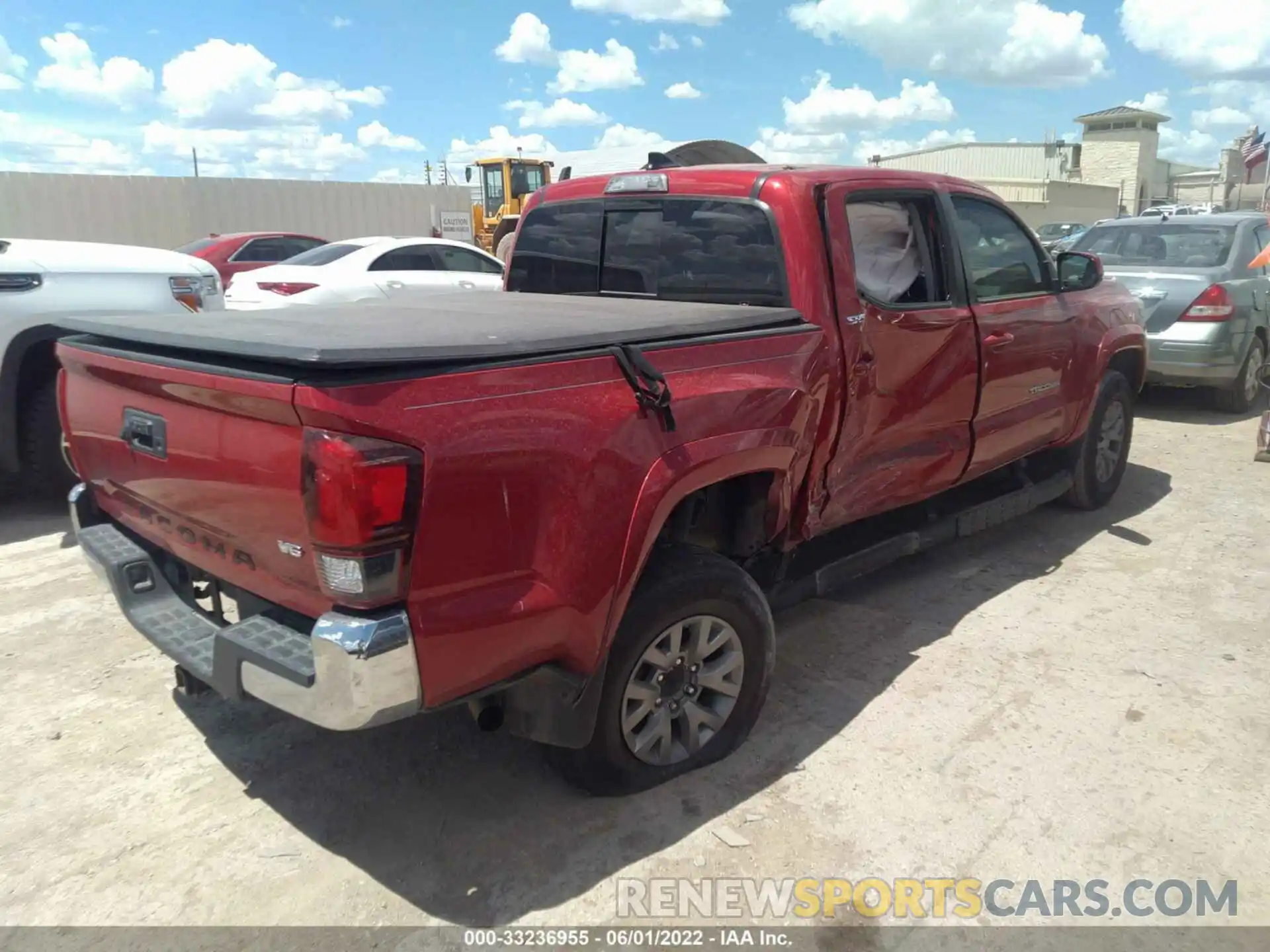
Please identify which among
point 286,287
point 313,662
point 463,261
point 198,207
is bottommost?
point 313,662

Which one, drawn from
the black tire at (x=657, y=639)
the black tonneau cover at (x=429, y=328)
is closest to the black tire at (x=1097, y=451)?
the black tonneau cover at (x=429, y=328)

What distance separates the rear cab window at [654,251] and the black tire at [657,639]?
1.12 metres

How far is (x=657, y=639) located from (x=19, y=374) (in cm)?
436

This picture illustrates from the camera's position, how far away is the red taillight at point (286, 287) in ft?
30.4

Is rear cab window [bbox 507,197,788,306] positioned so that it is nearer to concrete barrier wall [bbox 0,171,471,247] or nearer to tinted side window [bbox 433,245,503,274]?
tinted side window [bbox 433,245,503,274]

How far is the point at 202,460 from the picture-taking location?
252cm

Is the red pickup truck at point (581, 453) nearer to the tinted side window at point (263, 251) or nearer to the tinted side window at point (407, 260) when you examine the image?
the tinted side window at point (407, 260)

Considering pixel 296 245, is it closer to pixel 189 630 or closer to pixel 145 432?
pixel 145 432

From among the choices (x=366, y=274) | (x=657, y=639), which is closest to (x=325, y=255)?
(x=366, y=274)

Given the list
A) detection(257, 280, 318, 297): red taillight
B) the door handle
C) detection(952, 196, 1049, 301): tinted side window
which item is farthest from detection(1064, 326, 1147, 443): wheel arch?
detection(257, 280, 318, 297): red taillight

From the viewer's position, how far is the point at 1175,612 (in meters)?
4.47

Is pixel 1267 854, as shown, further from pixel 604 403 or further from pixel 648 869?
pixel 604 403

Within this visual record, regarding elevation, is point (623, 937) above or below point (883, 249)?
below

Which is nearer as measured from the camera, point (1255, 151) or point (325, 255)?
point (325, 255)
